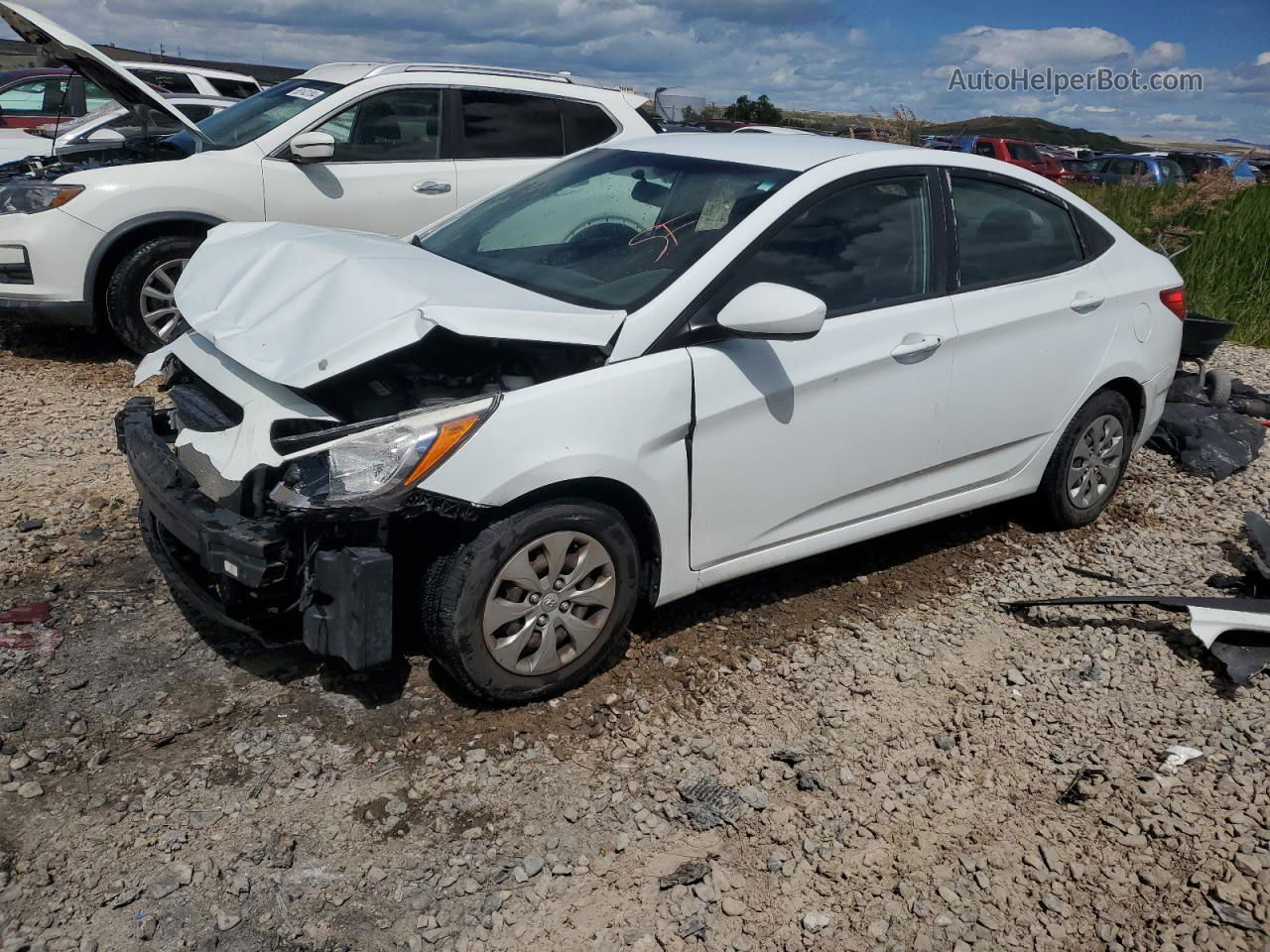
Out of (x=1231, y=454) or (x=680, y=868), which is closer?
(x=680, y=868)

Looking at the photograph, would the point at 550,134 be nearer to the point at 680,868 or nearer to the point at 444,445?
the point at 444,445

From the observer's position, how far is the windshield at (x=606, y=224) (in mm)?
3701

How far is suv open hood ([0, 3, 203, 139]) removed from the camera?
5.77 meters

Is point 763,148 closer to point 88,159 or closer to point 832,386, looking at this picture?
point 832,386

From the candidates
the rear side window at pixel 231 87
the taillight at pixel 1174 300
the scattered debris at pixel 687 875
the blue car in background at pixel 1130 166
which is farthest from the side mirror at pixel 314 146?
the blue car in background at pixel 1130 166

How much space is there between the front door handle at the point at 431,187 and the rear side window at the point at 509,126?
0.27 meters

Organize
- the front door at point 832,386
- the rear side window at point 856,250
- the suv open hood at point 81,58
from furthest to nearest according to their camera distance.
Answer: the suv open hood at point 81,58 < the rear side window at point 856,250 < the front door at point 832,386

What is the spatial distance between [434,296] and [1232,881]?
2.85 meters

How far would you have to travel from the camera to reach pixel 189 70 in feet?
45.2

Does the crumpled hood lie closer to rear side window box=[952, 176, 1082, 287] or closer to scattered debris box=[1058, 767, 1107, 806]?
rear side window box=[952, 176, 1082, 287]

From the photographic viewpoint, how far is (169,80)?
45.1 feet

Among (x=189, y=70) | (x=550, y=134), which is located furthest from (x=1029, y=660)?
(x=189, y=70)

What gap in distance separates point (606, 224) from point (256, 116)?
4.28 metres

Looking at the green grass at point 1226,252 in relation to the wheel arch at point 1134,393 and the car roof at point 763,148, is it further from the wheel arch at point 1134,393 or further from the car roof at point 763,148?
the car roof at point 763,148
